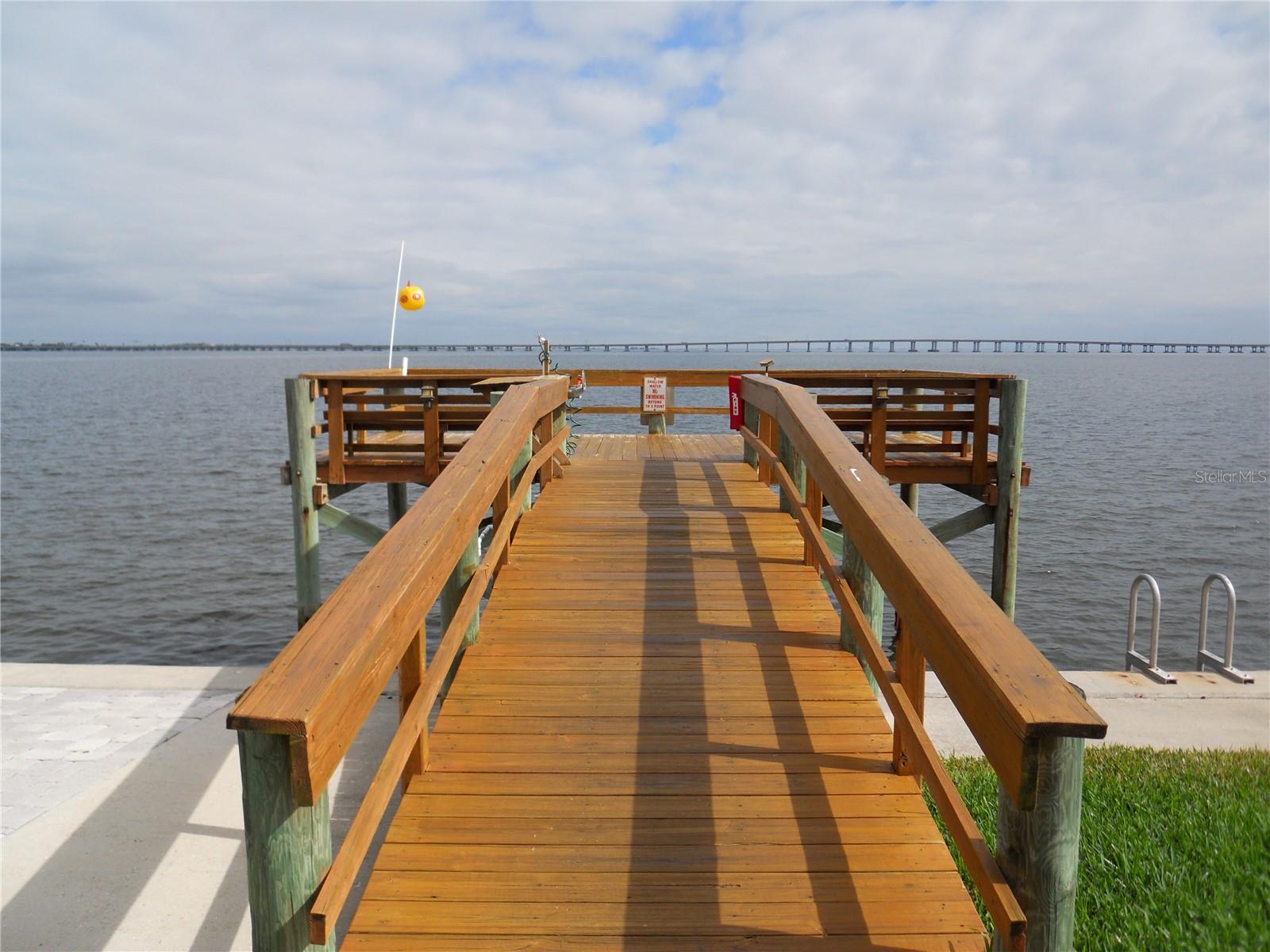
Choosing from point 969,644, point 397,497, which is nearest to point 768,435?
point 397,497

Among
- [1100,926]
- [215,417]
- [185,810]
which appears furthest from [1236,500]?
[215,417]

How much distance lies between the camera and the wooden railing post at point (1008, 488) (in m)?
8.14

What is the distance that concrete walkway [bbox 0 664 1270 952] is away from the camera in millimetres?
4691

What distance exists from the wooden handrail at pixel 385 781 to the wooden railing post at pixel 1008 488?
5.48 m

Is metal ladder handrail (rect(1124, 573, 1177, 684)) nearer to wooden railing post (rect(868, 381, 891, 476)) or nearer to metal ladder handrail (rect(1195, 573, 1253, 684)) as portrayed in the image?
metal ladder handrail (rect(1195, 573, 1253, 684))

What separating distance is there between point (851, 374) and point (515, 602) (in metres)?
5.14

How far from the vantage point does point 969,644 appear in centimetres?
216

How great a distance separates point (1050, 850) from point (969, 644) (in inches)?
18.3

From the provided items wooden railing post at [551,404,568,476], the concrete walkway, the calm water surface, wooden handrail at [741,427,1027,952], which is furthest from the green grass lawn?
the calm water surface

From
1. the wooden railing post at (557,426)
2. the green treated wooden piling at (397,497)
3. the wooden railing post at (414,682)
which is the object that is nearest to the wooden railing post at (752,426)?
the wooden railing post at (557,426)

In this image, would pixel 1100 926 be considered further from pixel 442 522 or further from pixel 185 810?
pixel 185 810

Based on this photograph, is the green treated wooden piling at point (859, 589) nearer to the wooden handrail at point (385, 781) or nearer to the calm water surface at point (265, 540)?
the wooden handrail at point (385, 781)

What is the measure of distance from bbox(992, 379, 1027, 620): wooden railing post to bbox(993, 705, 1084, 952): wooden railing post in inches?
257

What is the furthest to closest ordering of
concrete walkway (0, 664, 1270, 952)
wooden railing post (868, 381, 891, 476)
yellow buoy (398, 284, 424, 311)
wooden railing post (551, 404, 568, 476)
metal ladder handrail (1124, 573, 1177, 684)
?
yellow buoy (398, 284, 424, 311)
wooden railing post (868, 381, 891, 476)
wooden railing post (551, 404, 568, 476)
metal ladder handrail (1124, 573, 1177, 684)
concrete walkway (0, 664, 1270, 952)
